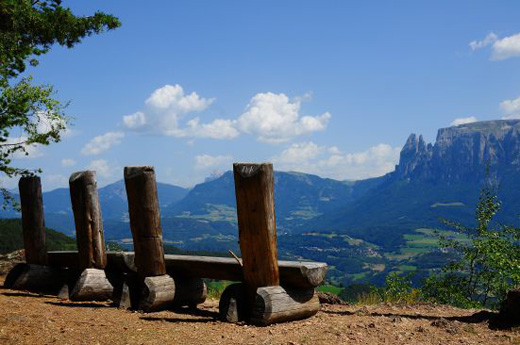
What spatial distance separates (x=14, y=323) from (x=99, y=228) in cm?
332

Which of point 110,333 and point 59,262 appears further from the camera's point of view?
point 59,262

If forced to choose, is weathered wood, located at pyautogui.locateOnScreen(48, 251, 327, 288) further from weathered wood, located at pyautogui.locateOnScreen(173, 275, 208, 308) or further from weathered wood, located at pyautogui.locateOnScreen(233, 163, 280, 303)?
weathered wood, located at pyautogui.locateOnScreen(233, 163, 280, 303)

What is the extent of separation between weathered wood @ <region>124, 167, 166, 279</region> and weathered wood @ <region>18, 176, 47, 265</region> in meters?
3.51

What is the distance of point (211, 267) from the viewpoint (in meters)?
8.84

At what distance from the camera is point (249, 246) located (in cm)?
779

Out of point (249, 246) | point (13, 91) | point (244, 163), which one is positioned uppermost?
point (13, 91)

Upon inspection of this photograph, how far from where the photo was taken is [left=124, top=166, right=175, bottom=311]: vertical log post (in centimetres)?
881

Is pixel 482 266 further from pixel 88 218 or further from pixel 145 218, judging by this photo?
pixel 88 218

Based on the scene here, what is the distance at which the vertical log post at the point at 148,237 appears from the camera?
347 inches

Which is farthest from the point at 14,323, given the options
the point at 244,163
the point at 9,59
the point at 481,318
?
the point at 9,59

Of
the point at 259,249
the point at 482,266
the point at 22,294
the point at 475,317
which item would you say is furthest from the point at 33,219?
the point at 482,266

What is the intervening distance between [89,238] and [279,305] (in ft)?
15.1

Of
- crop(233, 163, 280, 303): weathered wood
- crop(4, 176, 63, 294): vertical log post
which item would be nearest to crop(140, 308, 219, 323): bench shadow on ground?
crop(233, 163, 280, 303): weathered wood

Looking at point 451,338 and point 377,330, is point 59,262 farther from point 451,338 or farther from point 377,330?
point 451,338
